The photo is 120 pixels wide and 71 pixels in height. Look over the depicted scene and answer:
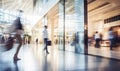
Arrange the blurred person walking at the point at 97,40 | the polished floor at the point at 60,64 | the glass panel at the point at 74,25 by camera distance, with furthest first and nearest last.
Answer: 1. the blurred person walking at the point at 97,40
2. the glass panel at the point at 74,25
3. the polished floor at the point at 60,64

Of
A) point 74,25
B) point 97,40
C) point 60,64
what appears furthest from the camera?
point 97,40

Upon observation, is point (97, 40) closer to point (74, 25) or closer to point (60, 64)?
point (74, 25)

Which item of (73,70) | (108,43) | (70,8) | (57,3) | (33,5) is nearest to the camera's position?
(73,70)

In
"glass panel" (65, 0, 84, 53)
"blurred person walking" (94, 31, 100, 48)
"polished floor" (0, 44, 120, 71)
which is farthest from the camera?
"blurred person walking" (94, 31, 100, 48)

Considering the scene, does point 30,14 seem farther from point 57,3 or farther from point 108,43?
point 108,43

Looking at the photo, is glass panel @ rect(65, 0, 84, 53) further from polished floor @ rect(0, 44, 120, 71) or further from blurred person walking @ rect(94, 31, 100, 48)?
polished floor @ rect(0, 44, 120, 71)

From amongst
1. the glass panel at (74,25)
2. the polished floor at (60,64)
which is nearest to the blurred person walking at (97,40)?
the glass panel at (74,25)

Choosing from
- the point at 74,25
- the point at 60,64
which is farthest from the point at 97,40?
the point at 60,64

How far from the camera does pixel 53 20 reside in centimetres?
2250

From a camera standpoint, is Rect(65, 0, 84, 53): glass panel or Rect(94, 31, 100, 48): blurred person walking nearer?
Rect(65, 0, 84, 53): glass panel

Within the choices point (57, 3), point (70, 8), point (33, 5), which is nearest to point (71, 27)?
point (70, 8)

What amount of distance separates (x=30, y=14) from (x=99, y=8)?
19.2 m

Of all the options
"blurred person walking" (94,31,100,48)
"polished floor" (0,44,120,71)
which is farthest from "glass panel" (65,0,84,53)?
"polished floor" (0,44,120,71)

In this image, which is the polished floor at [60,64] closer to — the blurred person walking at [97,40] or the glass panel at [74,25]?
the glass panel at [74,25]
